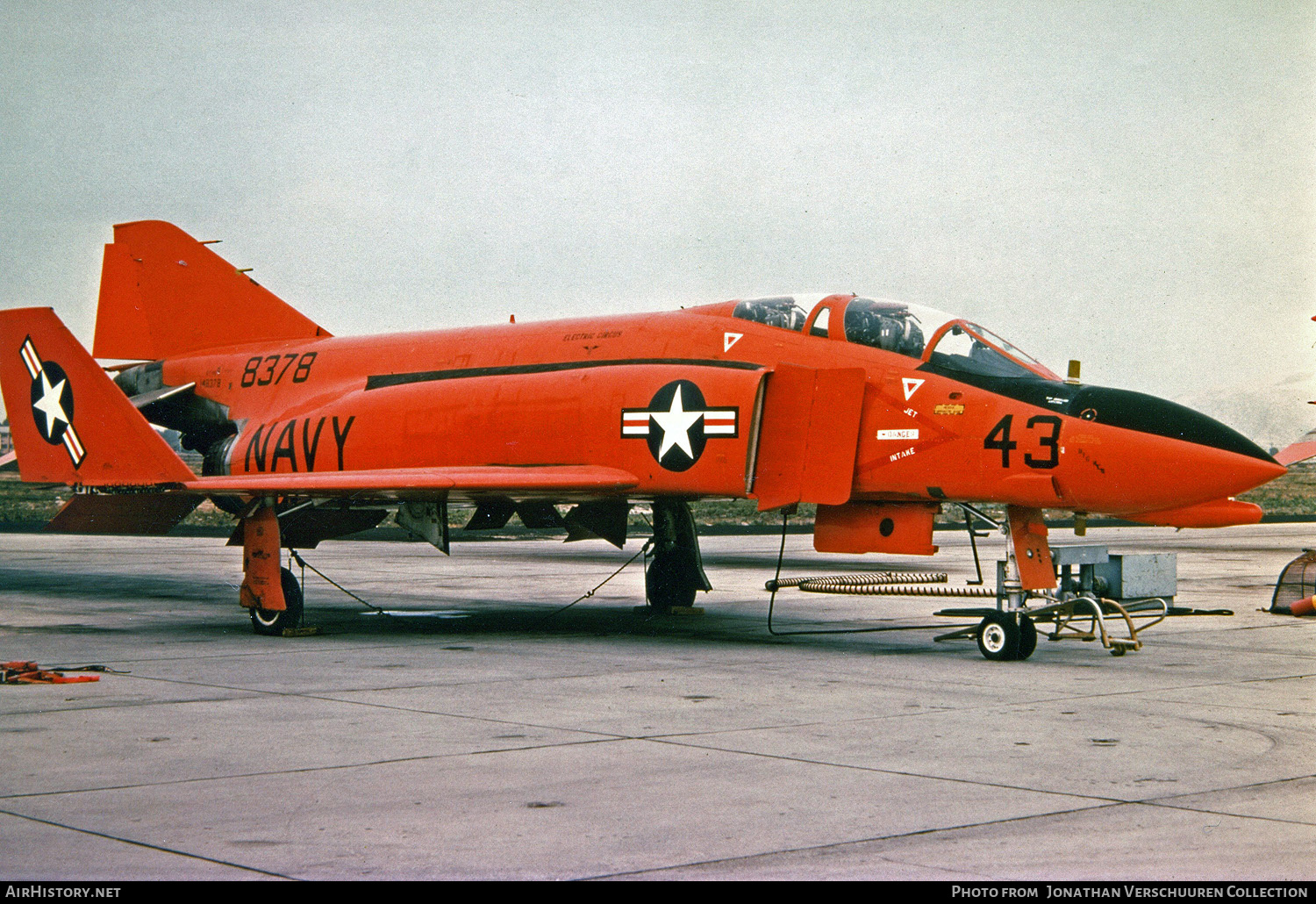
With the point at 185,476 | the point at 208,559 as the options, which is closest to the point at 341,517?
the point at 185,476

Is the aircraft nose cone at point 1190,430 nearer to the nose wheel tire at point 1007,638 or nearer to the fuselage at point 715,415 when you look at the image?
the fuselage at point 715,415

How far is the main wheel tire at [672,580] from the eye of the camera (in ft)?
49.5

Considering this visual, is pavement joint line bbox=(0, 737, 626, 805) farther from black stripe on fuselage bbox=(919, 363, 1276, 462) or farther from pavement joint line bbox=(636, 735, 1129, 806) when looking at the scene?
black stripe on fuselage bbox=(919, 363, 1276, 462)

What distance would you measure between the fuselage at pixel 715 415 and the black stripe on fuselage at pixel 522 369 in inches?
0.9

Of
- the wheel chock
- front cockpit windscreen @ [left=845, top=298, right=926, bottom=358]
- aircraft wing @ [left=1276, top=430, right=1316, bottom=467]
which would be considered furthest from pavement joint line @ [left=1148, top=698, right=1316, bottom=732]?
aircraft wing @ [left=1276, top=430, right=1316, bottom=467]

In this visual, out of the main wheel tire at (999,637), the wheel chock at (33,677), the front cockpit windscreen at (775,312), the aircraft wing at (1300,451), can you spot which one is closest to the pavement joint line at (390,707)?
the wheel chock at (33,677)

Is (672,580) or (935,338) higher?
(935,338)

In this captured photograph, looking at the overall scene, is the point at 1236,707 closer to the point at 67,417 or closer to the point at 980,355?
the point at 980,355

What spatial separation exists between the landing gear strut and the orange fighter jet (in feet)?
0.08

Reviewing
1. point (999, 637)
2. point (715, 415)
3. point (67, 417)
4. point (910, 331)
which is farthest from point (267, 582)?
point (999, 637)

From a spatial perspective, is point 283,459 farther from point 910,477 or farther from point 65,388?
point 910,477

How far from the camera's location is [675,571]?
1507 cm

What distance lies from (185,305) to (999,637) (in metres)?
12.4

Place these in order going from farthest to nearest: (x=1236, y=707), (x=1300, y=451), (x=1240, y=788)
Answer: (x=1300, y=451), (x=1236, y=707), (x=1240, y=788)
